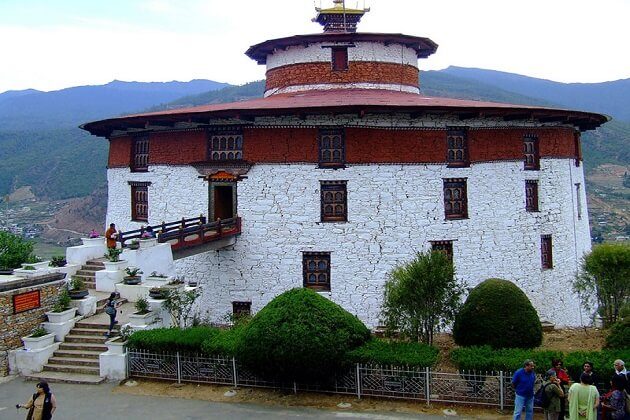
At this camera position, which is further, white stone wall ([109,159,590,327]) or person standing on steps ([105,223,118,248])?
white stone wall ([109,159,590,327])

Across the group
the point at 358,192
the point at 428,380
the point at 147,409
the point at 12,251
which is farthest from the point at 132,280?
the point at 12,251

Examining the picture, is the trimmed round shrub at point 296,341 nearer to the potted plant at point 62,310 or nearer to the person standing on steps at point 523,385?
the person standing on steps at point 523,385

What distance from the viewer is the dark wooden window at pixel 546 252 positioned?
2425cm

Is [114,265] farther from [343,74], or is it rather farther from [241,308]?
[343,74]

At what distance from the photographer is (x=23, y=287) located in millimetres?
15336

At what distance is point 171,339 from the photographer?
1424 cm

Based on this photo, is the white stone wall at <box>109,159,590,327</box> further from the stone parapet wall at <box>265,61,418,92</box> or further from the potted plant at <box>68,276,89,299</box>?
the stone parapet wall at <box>265,61,418,92</box>

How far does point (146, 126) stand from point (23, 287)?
10.5 m

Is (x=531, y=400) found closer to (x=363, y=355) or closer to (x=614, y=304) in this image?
(x=363, y=355)

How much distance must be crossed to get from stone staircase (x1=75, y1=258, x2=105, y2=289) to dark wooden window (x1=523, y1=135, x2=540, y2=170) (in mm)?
17119

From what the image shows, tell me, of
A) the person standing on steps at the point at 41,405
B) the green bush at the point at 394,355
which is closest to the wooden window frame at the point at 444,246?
the green bush at the point at 394,355

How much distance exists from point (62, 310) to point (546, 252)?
18.8 m

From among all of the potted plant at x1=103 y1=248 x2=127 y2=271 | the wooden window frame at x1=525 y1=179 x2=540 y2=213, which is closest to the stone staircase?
the potted plant at x1=103 y1=248 x2=127 y2=271

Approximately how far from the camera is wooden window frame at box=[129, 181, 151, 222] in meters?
25.1
